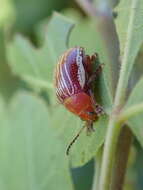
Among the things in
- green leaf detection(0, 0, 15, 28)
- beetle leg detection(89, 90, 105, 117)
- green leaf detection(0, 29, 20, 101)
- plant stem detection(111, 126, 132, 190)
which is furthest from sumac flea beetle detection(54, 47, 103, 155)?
green leaf detection(0, 0, 15, 28)

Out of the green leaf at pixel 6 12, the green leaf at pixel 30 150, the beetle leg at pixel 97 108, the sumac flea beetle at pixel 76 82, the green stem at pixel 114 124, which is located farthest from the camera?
the green leaf at pixel 6 12

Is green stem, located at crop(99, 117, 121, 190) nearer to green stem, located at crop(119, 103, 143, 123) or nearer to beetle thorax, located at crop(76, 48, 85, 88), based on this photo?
green stem, located at crop(119, 103, 143, 123)

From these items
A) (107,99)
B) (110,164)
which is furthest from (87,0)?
(110,164)

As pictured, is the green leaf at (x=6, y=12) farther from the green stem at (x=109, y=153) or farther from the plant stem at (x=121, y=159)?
the green stem at (x=109, y=153)

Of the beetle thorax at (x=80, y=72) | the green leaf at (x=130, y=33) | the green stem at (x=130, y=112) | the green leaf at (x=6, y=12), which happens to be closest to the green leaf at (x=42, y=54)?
the beetle thorax at (x=80, y=72)

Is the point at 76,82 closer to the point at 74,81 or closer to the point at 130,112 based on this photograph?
the point at 74,81
